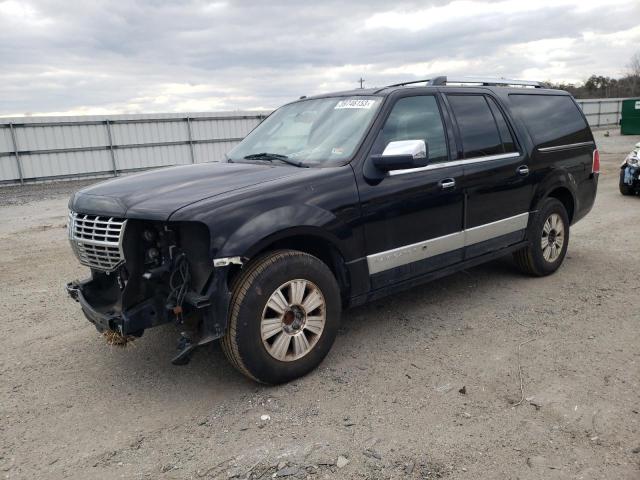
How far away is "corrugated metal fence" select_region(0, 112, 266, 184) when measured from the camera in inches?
675

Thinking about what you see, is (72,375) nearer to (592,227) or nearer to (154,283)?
(154,283)

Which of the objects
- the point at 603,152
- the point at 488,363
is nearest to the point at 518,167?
the point at 488,363

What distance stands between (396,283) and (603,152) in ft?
66.5

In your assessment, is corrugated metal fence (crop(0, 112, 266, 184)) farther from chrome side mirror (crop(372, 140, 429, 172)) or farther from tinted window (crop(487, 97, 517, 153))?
chrome side mirror (crop(372, 140, 429, 172))

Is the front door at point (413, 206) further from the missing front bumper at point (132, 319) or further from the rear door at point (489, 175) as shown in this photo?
the missing front bumper at point (132, 319)

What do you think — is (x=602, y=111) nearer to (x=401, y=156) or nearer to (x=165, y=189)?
(x=401, y=156)

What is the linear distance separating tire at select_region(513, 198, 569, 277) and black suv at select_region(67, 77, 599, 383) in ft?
0.14

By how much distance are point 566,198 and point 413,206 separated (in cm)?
262

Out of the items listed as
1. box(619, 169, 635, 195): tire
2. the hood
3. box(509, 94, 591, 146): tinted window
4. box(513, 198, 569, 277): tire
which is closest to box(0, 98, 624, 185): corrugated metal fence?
box(619, 169, 635, 195): tire

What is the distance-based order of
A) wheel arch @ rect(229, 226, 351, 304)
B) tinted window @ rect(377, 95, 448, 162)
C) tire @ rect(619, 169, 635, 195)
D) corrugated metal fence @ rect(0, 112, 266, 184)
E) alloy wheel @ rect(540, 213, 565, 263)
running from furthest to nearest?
corrugated metal fence @ rect(0, 112, 266, 184) < tire @ rect(619, 169, 635, 195) < alloy wheel @ rect(540, 213, 565, 263) < tinted window @ rect(377, 95, 448, 162) < wheel arch @ rect(229, 226, 351, 304)

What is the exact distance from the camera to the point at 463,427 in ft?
9.96

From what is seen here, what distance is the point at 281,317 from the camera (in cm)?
345

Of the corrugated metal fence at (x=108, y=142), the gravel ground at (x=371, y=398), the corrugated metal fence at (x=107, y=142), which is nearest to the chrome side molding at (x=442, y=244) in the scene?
the gravel ground at (x=371, y=398)

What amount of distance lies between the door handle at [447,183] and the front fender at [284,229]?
3.33 feet
